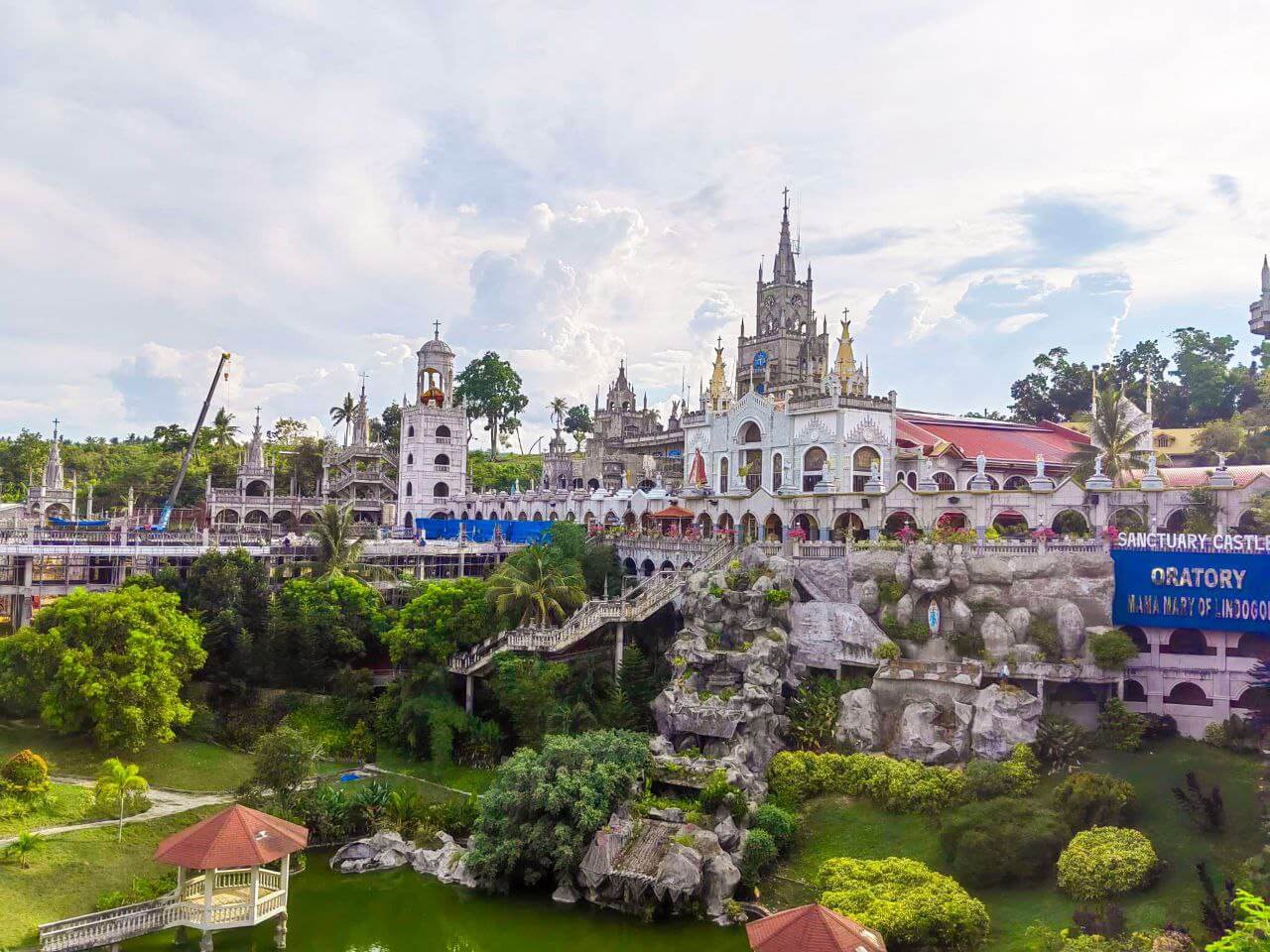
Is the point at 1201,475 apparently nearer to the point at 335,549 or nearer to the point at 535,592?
the point at 535,592

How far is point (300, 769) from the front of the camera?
27641mm

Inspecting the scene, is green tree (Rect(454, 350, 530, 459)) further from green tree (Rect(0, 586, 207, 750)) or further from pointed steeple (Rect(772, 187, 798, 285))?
green tree (Rect(0, 586, 207, 750))

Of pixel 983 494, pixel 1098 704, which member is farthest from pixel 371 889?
pixel 983 494

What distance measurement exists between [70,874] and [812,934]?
17.9 m

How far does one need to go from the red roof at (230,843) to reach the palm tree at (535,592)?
13.6 meters

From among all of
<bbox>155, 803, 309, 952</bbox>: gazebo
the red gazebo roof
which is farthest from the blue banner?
<bbox>155, 803, 309, 952</bbox>: gazebo

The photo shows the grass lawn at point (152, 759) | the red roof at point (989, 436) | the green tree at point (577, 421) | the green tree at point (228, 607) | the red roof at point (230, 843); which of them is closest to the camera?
the red roof at point (230, 843)

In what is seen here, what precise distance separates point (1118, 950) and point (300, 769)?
21632mm

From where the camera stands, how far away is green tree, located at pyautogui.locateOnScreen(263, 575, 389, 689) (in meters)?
35.8

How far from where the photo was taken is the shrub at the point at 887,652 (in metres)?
30.0

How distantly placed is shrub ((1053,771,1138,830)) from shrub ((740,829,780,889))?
7343mm

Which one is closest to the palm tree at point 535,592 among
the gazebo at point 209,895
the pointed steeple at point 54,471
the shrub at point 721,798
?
the shrub at point 721,798

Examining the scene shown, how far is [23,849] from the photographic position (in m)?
22.1

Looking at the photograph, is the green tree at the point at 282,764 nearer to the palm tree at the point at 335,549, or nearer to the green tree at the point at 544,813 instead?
the green tree at the point at 544,813
